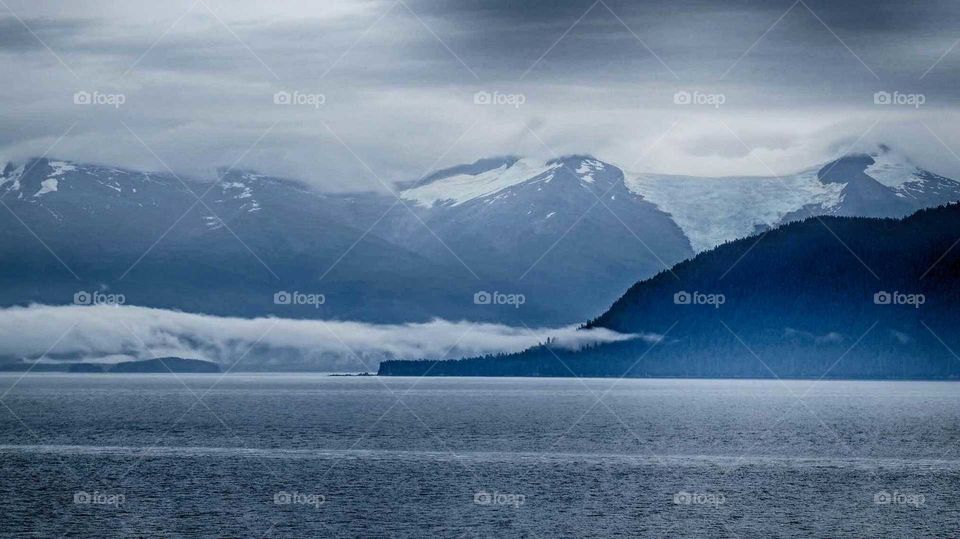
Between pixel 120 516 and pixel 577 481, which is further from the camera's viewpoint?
pixel 577 481

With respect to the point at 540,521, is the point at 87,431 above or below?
above

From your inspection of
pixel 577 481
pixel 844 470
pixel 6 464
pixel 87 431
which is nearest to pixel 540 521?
pixel 577 481

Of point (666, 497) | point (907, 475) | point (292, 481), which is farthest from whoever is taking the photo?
point (907, 475)

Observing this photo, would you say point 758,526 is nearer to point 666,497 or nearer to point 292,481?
point 666,497

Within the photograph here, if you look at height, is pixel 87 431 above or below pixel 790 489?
above

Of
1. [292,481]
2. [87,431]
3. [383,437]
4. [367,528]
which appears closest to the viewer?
[367,528]

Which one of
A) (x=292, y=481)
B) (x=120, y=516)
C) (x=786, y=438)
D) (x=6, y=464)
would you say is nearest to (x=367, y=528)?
(x=120, y=516)

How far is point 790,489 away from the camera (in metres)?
115

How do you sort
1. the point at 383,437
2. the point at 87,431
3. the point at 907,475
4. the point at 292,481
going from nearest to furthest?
the point at 292,481 → the point at 907,475 → the point at 383,437 → the point at 87,431

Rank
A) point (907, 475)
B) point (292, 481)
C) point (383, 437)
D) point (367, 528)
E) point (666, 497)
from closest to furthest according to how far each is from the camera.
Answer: point (367, 528) < point (666, 497) < point (292, 481) < point (907, 475) < point (383, 437)

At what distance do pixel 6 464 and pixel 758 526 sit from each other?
3327 inches

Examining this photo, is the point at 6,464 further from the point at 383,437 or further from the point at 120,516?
the point at 383,437

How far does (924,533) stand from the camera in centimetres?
9000

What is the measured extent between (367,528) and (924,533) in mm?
41687
